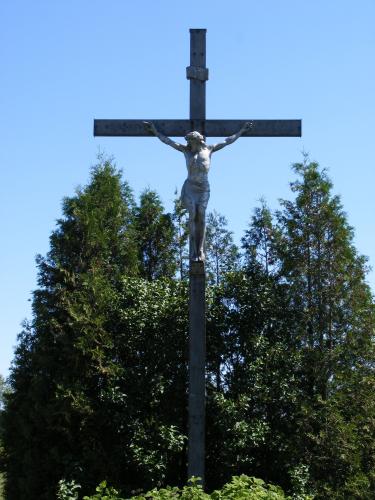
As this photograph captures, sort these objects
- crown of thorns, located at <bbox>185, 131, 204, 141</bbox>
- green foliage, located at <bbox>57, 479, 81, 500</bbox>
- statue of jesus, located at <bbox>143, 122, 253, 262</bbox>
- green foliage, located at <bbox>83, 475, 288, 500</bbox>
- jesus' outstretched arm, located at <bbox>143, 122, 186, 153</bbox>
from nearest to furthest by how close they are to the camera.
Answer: green foliage, located at <bbox>83, 475, 288, 500</bbox>
statue of jesus, located at <bbox>143, 122, 253, 262</bbox>
crown of thorns, located at <bbox>185, 131, 204, 141</bbox>
jesus' outstretched arm, located at <bbox>143, 122, 186, 153</bbox>
green foliage, located at <bbox>57, 479, 81, 500</bbox>

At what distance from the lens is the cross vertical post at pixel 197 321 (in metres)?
7.55

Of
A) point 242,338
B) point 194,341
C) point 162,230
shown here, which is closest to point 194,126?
point 194,341

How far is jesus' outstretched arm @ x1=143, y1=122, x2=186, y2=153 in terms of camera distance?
818 centimetres

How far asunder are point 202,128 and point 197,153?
0.52 meters

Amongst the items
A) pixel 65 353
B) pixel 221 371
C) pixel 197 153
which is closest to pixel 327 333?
pixel 221 371

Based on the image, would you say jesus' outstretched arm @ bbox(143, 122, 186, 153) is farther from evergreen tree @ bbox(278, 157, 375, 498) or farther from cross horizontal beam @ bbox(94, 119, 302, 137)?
evergreen tree @ bbox(278, 157, 375, 498)

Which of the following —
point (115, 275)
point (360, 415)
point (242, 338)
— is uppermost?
point (115, 275)

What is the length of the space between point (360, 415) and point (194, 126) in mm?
4984

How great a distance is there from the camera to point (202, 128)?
330 inches

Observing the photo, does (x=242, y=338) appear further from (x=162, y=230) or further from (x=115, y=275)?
(x=162, y=230)

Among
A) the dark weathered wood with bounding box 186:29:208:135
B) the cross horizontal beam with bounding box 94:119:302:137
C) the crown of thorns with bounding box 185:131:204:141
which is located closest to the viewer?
the crown of thorns with bounding box 185:131:204:141

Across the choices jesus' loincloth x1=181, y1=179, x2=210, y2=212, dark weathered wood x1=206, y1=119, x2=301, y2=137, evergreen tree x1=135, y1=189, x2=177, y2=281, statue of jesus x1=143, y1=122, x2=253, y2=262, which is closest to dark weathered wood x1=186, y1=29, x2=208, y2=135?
dark weathered wood x1=206, y1=119, x2=301, y2=137

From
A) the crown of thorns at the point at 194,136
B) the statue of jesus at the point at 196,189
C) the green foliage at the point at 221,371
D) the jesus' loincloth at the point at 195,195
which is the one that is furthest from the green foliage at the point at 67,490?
the crown of thorns at the point at 194,136

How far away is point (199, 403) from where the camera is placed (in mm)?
7621
